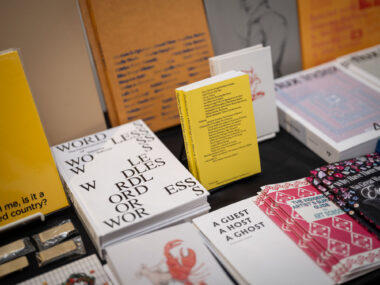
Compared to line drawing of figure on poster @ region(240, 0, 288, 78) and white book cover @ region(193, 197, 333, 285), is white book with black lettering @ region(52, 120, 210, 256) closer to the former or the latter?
white book cover @ region(193, 197, 333, 285)

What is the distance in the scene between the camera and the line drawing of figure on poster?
4.48 feet

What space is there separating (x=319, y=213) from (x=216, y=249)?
263 millimetres

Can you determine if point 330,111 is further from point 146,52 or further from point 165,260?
point 165,260

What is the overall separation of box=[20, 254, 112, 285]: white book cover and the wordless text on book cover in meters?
0.53

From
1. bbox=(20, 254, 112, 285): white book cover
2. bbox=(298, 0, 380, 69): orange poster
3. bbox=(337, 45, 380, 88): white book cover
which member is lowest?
bbox=(20, 254, 112, 285): white book cover

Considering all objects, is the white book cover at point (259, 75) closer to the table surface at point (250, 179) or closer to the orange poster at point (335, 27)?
the table surface at point (250, 179)

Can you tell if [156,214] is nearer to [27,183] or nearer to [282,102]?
[27,183]

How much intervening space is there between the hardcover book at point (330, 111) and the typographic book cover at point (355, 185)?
2.6 inches

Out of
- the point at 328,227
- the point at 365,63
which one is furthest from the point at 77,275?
the point at 365,63

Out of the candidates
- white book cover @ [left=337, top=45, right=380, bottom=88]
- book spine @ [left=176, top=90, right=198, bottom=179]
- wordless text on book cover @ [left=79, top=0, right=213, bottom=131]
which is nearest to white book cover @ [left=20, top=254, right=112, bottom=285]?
book spine @ [left=176, top=90, right=198, bottom=179]

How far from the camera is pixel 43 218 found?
3.43 feet

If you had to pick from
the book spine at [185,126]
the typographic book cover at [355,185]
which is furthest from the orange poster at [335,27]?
the book spine at [185,126]

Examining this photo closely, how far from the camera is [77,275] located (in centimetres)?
88

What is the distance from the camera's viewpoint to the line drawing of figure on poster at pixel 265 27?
4.48 feet
